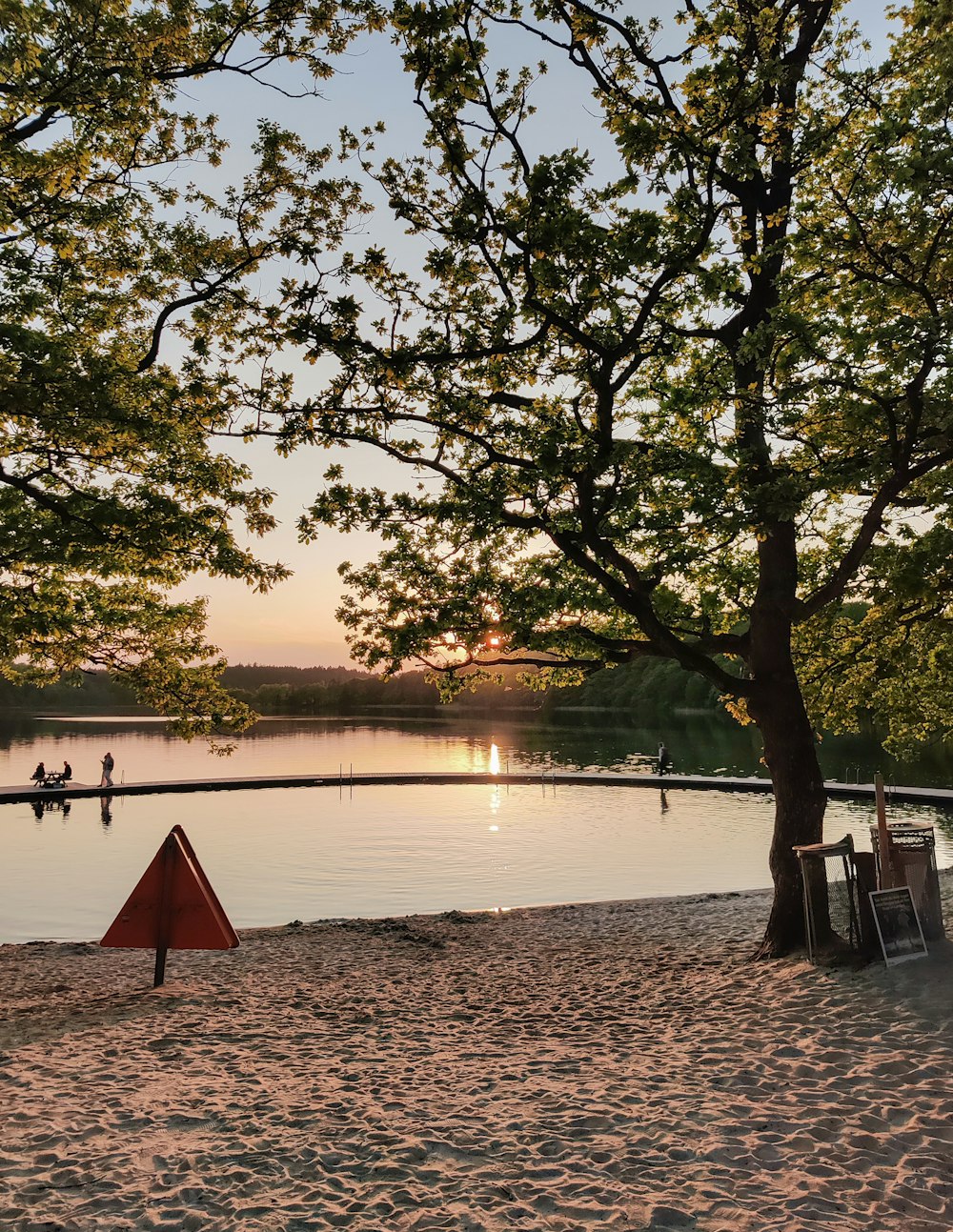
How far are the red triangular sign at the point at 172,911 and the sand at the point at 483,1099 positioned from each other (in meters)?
0.74

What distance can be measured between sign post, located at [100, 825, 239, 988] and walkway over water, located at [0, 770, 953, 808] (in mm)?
28272

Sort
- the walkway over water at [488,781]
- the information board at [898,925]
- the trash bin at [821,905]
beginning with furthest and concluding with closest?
the walkway over water at [488,781] < the trash bin at [821,905] < the information board at [898,925]

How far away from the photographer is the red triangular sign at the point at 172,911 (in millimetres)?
9297

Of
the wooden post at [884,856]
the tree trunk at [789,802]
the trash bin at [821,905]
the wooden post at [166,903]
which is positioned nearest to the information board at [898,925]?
the trash bin at [821,905]

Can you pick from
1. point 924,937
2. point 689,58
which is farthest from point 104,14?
point 924,937

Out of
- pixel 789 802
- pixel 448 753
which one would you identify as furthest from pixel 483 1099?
pixel 448 753

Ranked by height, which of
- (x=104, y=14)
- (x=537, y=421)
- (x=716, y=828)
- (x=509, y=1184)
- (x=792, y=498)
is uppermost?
(x=104, y=14)

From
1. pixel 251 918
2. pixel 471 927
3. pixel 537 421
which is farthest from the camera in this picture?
pixel 251 918

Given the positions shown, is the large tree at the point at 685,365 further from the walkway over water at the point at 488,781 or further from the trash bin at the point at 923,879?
the walkway over water at the point at 488,781

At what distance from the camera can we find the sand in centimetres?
472

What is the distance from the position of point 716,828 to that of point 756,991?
63.9 ft

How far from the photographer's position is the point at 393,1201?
15.9 ft

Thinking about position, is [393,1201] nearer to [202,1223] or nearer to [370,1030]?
[202,1223]

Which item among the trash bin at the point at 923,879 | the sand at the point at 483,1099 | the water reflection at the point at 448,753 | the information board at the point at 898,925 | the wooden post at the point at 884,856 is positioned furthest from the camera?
the water reflection at the point at 448,753
